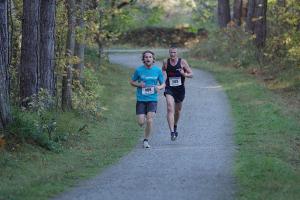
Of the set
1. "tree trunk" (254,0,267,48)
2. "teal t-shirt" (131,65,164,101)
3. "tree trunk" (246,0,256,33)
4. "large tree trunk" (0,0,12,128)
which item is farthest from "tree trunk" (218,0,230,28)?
"large tree trunk" (0,0,12,128)

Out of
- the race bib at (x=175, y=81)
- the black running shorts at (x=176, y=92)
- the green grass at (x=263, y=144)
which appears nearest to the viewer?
the green grass at (x=263, y=144)

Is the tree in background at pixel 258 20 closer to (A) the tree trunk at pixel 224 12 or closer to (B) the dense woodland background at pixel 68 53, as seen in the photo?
(B) the dense woodland background at pixel 68 53

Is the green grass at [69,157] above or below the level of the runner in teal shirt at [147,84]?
below

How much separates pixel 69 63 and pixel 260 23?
1592 centimetres

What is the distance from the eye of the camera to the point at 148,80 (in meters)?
14.4

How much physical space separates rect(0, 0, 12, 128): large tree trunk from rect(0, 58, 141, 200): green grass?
57 centimetres

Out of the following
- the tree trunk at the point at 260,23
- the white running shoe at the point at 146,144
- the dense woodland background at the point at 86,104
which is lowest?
the white running shoe at the point at 146,144

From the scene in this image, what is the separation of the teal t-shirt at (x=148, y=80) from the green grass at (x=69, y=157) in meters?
1.11

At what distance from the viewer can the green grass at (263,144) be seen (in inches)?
388

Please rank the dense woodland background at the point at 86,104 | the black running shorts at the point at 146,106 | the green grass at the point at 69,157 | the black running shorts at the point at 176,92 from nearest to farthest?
the green grass at the point at 69,157
the dense woodland background at the point at 86,104
the black running shorts at the point at 146,106
the black running shorts at the point at 176,92

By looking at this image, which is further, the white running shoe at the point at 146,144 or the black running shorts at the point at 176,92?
the black running shorts at the point at 176,92

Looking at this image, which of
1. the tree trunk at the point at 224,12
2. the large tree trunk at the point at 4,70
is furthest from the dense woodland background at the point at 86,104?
the tree trunk at the point at 224,12

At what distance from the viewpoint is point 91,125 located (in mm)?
17594

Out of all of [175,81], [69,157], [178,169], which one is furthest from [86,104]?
[178,169]
